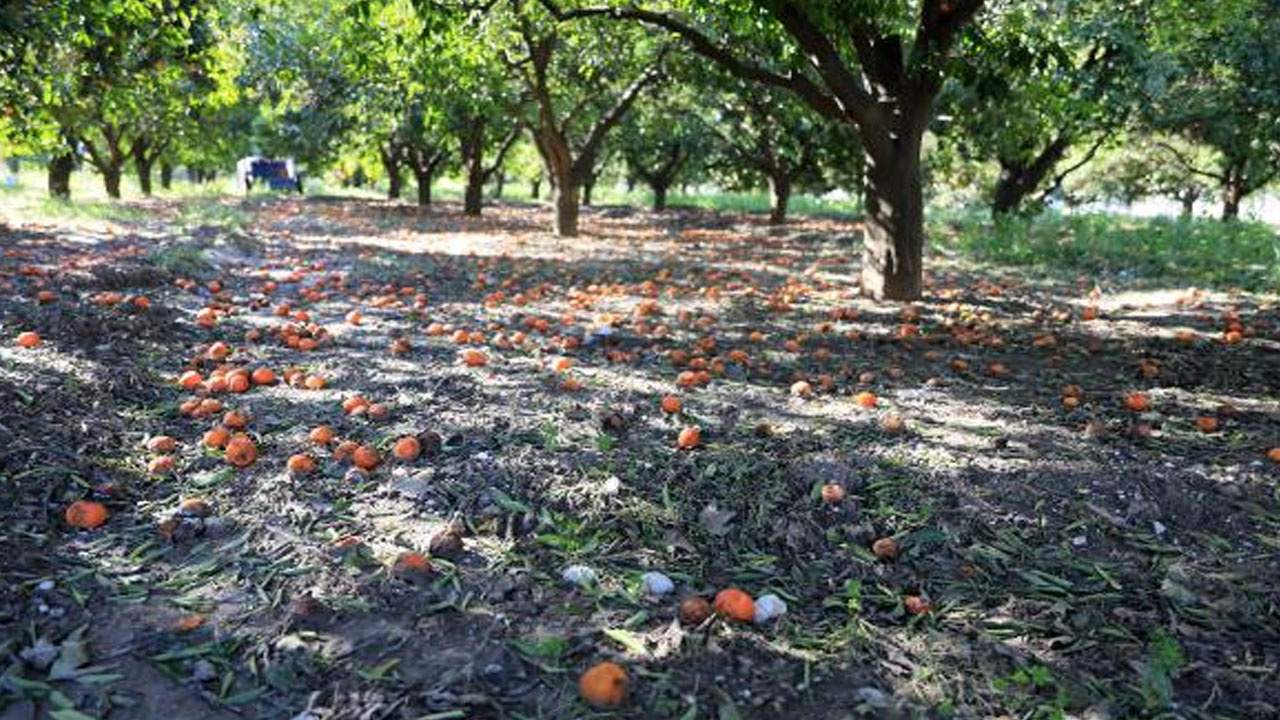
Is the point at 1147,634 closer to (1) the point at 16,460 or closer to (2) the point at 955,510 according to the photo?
(2) the point at 955,510

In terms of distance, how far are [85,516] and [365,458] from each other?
0.98m

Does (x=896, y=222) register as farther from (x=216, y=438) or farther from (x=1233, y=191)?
(x=1233, y=191)

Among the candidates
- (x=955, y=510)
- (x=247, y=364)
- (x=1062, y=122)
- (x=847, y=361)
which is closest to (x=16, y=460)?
(x=247, y=364)

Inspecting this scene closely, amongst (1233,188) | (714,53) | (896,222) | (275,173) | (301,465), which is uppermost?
(275,173)

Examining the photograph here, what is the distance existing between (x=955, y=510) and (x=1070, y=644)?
779mm

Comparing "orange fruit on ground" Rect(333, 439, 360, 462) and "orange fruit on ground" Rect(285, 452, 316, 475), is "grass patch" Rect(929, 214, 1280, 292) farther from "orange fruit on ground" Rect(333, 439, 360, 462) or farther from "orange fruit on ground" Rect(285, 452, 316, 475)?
"orange fruit on ground" Rect(285, 452, 316, 475)

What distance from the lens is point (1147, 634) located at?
2.55 m

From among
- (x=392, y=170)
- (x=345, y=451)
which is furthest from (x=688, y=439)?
(x=392, y=170)

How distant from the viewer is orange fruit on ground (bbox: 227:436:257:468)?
11.8ft

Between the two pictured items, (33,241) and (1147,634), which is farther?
(33,241)

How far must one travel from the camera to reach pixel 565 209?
53.4 ft

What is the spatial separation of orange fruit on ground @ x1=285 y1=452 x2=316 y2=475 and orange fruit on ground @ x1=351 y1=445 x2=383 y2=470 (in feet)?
0.59

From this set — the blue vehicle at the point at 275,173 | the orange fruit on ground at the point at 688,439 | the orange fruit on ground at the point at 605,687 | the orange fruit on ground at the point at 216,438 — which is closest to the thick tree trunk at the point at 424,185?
the blue vehicle at the point at 275,173

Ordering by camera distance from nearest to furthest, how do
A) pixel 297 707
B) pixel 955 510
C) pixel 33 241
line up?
1. pixel 297 707
2. pixel 955 510
3. pixel 33 241
